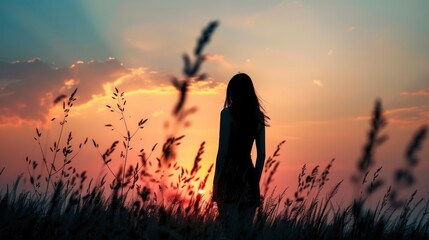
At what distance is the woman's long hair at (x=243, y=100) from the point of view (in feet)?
20.2

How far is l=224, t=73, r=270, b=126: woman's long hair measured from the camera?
243 inches

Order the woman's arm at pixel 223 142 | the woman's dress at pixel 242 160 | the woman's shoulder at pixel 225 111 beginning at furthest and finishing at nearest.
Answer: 1. the woman's shoulder at pixel 225 111
2. the woman's dress at pixel 242 160
3. the woman's arm at pixel 223 142

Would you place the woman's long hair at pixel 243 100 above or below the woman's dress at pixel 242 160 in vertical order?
above

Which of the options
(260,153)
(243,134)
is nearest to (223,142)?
(243,134)

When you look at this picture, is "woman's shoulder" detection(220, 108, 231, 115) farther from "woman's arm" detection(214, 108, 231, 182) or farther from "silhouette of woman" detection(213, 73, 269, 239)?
"woman's arm" detection(214, 108, 231, 182)

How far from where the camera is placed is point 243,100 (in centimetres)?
617

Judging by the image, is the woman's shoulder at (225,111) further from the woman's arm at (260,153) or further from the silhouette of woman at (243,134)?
the woman's arm at (260,153)

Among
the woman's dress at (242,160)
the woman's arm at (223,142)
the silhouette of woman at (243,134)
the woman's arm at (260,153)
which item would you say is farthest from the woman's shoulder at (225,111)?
the woman's arm at (260,153)

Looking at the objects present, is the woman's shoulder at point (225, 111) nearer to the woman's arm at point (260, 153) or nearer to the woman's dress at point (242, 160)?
the woman's dress at point (242, 160)

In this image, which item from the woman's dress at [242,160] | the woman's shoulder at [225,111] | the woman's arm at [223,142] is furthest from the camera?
the woman's shoulder at [225,111]

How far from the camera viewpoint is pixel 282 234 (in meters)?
4.55

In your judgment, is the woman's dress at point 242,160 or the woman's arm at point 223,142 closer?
the woman's arm at point 223,142

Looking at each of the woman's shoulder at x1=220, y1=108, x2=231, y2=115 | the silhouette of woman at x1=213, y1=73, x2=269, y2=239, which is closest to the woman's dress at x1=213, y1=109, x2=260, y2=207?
the silhouette of woman at x1=213, y1=73, x2=269, y2=239

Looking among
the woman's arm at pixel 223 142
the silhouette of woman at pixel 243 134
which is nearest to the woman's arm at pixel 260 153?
the silhouette of woman at pixel 243 134
